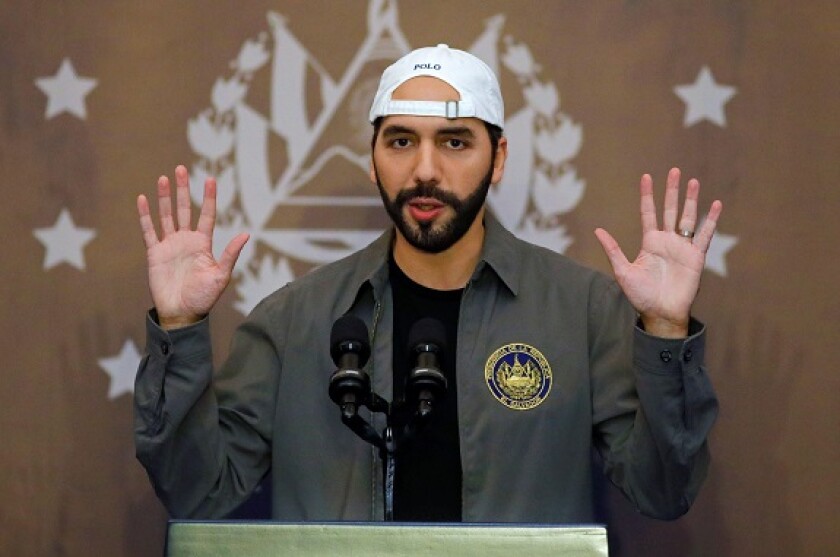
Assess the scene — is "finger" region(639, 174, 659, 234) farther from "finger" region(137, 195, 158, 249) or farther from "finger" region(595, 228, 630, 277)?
"finger" region(137, 195, 158, 249)

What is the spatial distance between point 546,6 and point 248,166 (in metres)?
0.87

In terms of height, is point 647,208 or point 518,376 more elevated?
point 647,208

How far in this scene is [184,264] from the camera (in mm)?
2631

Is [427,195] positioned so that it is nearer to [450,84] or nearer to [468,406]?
[450,84]

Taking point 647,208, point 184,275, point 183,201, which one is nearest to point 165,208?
point 183,201

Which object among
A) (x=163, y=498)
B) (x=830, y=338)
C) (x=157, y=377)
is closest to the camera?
(x=157, y=377)

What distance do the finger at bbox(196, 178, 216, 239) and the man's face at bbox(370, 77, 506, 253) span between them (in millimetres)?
400

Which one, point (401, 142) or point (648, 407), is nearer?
point (648, 407)

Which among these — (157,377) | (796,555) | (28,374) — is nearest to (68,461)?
(28,374)

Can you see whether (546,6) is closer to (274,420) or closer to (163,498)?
(274,420)

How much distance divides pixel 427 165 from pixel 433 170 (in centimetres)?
2

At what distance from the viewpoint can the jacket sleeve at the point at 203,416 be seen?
8.45 ft

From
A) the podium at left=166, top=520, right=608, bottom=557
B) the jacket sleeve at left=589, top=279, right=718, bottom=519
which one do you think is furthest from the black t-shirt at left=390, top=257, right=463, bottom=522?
the podium at left=166, top=520, right=608, bottom=557

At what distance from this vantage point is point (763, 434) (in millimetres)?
3219
